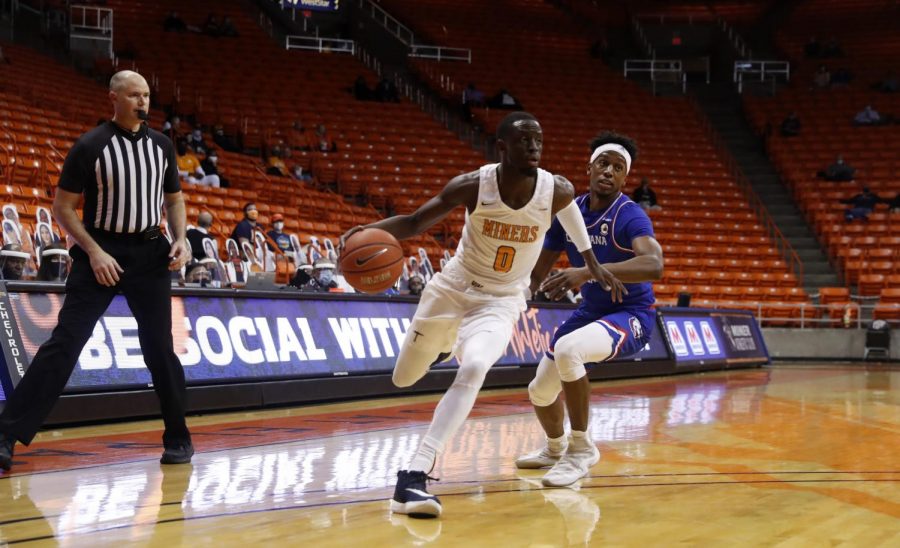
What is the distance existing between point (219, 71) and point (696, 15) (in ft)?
56.6

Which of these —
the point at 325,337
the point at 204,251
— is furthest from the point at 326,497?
the point at 204,251

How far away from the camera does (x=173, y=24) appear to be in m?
28.7

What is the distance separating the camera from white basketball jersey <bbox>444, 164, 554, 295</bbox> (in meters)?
5.03

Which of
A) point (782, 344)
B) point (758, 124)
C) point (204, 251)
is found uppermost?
point (758, 124)

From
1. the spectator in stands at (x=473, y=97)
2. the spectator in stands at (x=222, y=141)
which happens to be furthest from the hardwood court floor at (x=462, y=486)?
the spectator in stands at (x=473, y=97)

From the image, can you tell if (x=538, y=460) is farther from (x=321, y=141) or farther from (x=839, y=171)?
(x=839, y=171)

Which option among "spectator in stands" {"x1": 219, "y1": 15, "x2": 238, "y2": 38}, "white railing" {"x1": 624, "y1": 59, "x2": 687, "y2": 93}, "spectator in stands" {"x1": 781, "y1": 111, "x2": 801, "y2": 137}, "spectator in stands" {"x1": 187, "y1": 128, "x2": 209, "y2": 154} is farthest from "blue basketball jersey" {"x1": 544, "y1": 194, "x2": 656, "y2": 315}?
"white railing" {"x1": 624, "y1": 59, "x2": 687, "y2": 93}

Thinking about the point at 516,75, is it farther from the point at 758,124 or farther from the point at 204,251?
the point at 204,251

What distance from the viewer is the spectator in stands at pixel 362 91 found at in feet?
93.3

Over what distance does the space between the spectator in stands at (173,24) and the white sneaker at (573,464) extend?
2541cm

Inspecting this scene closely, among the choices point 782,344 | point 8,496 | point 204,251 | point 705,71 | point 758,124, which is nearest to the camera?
point 8,496

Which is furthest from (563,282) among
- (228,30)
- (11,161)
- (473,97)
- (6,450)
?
(228,30)

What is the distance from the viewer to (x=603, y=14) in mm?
36844

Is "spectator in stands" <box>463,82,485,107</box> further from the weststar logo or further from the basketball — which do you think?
the basketball
